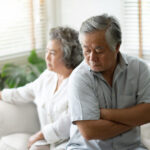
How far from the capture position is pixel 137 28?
10.5 ft

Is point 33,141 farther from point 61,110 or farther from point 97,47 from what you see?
point 97,47

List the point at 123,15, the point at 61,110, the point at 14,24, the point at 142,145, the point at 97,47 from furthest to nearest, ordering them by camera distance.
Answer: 1. the point at 14,24
2. the point at 123,15
3. the point at 61,110
4. the point at 142,145
5. the point at 97,47

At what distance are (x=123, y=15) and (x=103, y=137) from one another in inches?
58.0

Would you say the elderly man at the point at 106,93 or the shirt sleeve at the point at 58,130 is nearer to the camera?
the elderly man at the point at 106,93

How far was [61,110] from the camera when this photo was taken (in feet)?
8.12

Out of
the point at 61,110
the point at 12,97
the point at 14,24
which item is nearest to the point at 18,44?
the point at 14,24

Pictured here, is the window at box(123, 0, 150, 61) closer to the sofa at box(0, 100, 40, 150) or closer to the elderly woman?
the elderly woman

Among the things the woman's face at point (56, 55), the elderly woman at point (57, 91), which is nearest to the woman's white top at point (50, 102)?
the elderly woman at point (57, 91)

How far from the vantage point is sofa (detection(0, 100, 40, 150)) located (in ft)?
8.65

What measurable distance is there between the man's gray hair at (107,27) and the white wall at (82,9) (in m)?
1.23

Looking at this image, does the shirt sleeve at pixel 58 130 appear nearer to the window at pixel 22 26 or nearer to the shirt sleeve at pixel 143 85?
the shirt sleeve at pixel 143 85

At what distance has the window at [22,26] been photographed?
133 inches

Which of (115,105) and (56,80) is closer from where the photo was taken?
(115,105)

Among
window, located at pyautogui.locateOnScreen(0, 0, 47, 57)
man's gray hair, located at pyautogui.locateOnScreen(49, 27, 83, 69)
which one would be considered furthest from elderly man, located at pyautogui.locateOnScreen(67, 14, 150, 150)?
window, located at pyautogui.locateOnScreen(0, 0, 47, 57)
